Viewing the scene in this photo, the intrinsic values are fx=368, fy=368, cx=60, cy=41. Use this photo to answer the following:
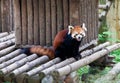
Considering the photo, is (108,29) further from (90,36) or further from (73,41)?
(73,41)

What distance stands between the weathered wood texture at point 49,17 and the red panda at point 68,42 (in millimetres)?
343

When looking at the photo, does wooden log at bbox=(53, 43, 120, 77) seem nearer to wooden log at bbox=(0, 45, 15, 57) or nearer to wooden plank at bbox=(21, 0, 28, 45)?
wooden plank at bbox=(21, 0, 28, 45)

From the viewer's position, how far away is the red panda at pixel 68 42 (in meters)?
5.99

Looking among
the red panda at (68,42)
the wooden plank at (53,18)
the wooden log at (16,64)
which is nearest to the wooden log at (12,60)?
the wooden log at (16,64)

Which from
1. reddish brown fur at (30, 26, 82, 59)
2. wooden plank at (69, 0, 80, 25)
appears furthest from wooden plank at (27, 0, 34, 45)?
wooden plank at (69, 0, 80, 25)

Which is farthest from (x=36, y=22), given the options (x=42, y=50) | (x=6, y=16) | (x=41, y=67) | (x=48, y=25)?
(x=6, y=16)

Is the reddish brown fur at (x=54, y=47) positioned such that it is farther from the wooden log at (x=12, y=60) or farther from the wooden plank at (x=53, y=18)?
the wooden plank at (x=53, y=18)

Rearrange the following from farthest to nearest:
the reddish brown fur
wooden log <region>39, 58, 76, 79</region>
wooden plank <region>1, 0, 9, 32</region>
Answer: wooden plank <region>1, 0, 9, 32</region> < the reddish brown fur < wooden log <region>39, 58, 76, 79</region>

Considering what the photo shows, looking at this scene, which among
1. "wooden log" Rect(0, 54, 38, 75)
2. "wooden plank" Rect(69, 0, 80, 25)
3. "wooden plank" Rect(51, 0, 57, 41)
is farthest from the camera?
"wooden plank" Rect(51, 0, 57, 41)

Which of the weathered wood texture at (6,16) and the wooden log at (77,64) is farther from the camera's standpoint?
the weathered wood texture at (6,16)

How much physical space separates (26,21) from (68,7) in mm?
935

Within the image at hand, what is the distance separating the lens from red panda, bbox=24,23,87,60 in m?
5.99

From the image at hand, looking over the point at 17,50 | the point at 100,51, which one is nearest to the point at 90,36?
the point at 100,51

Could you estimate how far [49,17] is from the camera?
6.65 metres
